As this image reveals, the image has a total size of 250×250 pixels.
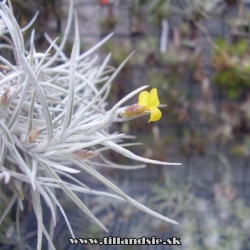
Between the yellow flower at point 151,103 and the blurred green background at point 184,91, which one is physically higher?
the yellow flower at point 151,103

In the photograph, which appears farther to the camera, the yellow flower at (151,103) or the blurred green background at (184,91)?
the blurred green background at (184,91)

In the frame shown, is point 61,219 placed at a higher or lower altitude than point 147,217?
higher

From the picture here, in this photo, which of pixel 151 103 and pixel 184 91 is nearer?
pixel 151 103

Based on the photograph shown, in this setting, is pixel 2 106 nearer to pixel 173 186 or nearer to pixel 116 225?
pixel 116 225

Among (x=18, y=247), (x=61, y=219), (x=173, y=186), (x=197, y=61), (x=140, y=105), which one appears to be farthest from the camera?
(x=197, y=61)

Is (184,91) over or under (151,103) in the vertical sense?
under

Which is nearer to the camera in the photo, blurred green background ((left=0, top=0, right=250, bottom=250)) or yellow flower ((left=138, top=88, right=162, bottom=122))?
yellow flower ((left=138, top=88, right=162, bottom=122))

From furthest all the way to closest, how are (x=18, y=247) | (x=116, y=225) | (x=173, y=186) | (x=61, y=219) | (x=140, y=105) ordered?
1. (x=173, y=186)
2. (x=116, y=225)
3. (x=61, y=219)
4. (x=18, y=247)
5. (x=140, y=105)

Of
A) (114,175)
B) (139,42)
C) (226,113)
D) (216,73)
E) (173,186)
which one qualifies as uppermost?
(139,42)

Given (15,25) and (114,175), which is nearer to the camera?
(15,25)

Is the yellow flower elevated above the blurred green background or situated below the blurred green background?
above

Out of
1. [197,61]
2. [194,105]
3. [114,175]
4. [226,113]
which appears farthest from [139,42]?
[114,175]
